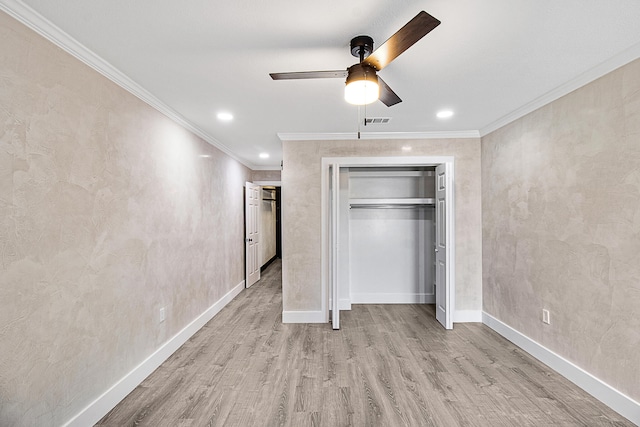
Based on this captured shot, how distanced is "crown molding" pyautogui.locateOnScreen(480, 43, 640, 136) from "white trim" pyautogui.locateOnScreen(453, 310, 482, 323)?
2.32 meters

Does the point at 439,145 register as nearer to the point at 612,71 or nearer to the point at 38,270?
the point at 612,71

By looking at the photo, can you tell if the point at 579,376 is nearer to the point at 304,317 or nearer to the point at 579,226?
the point at 579,226

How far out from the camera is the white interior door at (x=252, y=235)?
5.85 meters

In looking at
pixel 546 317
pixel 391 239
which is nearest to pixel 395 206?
pixel 391 239

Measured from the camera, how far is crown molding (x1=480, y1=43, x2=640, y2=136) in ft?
6.69

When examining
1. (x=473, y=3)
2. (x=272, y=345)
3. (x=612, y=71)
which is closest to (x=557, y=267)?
(x=612, y=71)

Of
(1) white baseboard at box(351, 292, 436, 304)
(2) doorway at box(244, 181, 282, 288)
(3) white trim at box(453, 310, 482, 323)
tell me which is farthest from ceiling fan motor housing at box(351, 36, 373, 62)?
(2) doorway at box(244, 181, 282, 288)

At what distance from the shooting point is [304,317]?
13.3 feet

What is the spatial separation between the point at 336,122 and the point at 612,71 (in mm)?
2317

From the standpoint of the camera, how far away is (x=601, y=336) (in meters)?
2.28

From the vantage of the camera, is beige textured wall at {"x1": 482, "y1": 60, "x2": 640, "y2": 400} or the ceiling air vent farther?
the ceiling air vent

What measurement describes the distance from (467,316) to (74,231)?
4.21m

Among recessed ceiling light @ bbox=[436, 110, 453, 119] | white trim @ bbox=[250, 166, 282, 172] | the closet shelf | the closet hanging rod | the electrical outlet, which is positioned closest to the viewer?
the electrical outlet

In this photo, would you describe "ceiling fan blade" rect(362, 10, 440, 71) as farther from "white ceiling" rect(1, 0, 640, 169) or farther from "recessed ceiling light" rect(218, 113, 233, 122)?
"recessed ceiling light" rect(218, 113, 233, 122)
